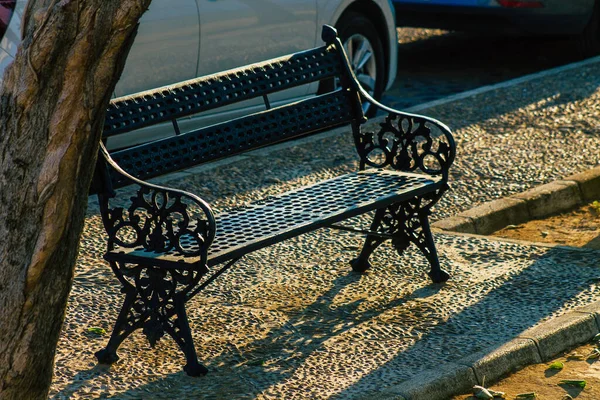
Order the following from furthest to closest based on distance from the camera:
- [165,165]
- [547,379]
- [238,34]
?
[238,34], [165,165], [547,379]

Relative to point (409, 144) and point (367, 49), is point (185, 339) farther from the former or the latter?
point (367, 49)

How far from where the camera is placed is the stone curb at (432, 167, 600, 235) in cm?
643

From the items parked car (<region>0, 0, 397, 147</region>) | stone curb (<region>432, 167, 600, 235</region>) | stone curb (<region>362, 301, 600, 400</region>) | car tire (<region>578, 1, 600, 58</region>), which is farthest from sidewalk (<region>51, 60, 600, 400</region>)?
car tire (<region>578, 1, 600, 58</region>)

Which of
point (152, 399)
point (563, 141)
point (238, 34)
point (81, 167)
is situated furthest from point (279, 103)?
point (81, 167)

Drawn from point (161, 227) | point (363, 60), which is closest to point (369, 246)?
point (161, 227)

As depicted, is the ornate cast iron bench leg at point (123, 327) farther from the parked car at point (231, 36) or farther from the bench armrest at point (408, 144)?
the parked car at point (231, 36)

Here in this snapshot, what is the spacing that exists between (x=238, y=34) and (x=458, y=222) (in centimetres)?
237

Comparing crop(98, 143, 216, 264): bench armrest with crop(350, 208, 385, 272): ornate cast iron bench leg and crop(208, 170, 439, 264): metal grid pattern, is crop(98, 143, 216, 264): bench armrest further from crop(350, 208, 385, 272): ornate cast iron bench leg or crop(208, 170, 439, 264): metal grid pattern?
crop(350, 208, 385, 272): ornate cast iron bench leg

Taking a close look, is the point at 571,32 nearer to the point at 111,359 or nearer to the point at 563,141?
the point at 563,141

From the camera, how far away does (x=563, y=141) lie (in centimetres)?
803

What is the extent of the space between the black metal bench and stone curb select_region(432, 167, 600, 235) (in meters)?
0.52

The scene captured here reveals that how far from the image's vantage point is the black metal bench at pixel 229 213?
4.40 metres

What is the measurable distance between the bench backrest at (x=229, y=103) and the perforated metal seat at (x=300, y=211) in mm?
346

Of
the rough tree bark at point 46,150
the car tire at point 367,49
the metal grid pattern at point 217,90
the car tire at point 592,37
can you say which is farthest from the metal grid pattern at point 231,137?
the car tire at point 592,37
